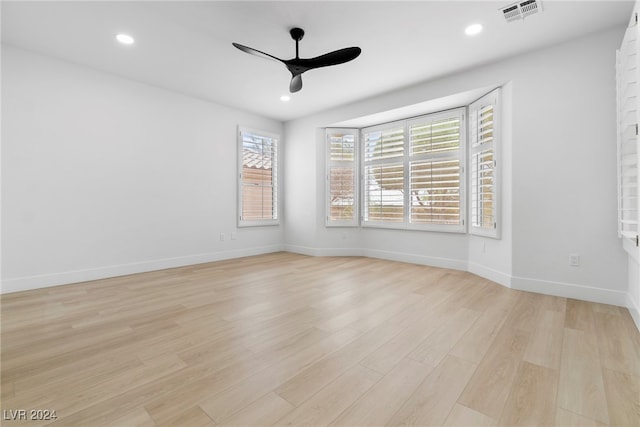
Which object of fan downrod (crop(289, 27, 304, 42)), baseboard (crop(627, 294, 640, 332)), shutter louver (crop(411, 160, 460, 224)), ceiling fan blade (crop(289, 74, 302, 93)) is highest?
fan downrod (crop(289, 27, 304, 42))

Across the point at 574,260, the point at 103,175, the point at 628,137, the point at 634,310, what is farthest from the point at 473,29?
the point at 103,175

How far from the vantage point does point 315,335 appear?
214 cm

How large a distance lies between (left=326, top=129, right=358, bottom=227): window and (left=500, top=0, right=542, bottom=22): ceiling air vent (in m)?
3.05

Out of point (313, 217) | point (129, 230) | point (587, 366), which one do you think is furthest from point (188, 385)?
point (313, 217)

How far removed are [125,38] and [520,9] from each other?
12.6ft

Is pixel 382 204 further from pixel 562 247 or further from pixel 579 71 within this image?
pixel 579 71

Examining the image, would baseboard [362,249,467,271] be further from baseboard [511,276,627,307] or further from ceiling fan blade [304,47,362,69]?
ceiling fan blade [304,47,362,69]

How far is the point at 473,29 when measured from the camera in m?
2.84

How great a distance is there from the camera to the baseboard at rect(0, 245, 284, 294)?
324 cm

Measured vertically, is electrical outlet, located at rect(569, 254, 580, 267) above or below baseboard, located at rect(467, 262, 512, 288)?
above

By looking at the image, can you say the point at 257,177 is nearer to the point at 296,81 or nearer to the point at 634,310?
the point at 296,81

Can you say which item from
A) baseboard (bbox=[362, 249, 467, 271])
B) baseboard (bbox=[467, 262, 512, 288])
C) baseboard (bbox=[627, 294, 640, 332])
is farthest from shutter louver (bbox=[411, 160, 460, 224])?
baseboard (bbox=[627, 294, 640, 332])

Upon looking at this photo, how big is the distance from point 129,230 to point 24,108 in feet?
5.81

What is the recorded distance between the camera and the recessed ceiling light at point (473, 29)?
2793 millimetres
